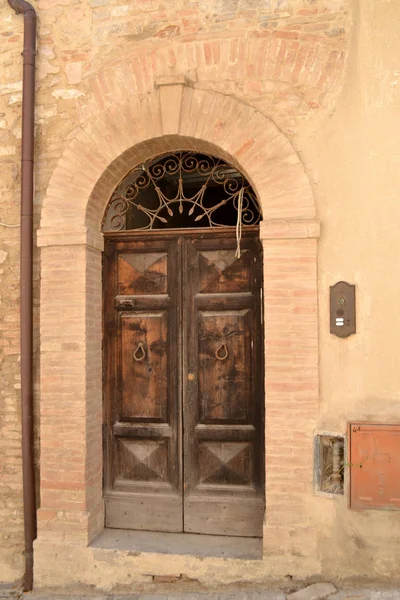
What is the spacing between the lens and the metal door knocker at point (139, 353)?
4.82 meters

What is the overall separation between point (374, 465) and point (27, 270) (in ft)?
10.3

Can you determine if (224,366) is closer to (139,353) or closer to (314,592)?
(139,353)

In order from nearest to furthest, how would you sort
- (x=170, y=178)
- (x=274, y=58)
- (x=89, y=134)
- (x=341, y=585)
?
(x=341, y=585), (x=274, y=58), (x=89, y=134), (x=170, y=178)

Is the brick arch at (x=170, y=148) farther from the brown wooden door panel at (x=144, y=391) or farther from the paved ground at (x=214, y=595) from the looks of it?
the paved ground at (x=214, y=595)

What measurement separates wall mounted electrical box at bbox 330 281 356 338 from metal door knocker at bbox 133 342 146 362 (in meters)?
1.66

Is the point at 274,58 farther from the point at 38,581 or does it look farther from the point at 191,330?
the point at 38,581

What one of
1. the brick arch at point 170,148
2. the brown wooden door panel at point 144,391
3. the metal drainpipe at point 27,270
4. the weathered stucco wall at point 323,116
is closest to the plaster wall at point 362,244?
the weathered stucco wall at point 323,116

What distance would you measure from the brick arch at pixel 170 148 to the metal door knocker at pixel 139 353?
108cm

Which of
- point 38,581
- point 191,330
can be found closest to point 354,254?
point 191,330

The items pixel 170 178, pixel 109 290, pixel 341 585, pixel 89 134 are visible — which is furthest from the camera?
pixel 170 178

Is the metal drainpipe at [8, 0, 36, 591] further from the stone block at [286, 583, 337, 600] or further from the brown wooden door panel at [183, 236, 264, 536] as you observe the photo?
the stone block at [286, 583, 337, 600]

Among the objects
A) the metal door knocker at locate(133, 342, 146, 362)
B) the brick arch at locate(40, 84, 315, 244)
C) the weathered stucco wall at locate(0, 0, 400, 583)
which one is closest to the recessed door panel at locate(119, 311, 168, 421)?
the metal door knocker at locate(133, 342, 146, 362)

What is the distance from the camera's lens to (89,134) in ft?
15.0

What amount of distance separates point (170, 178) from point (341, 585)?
3880mm
